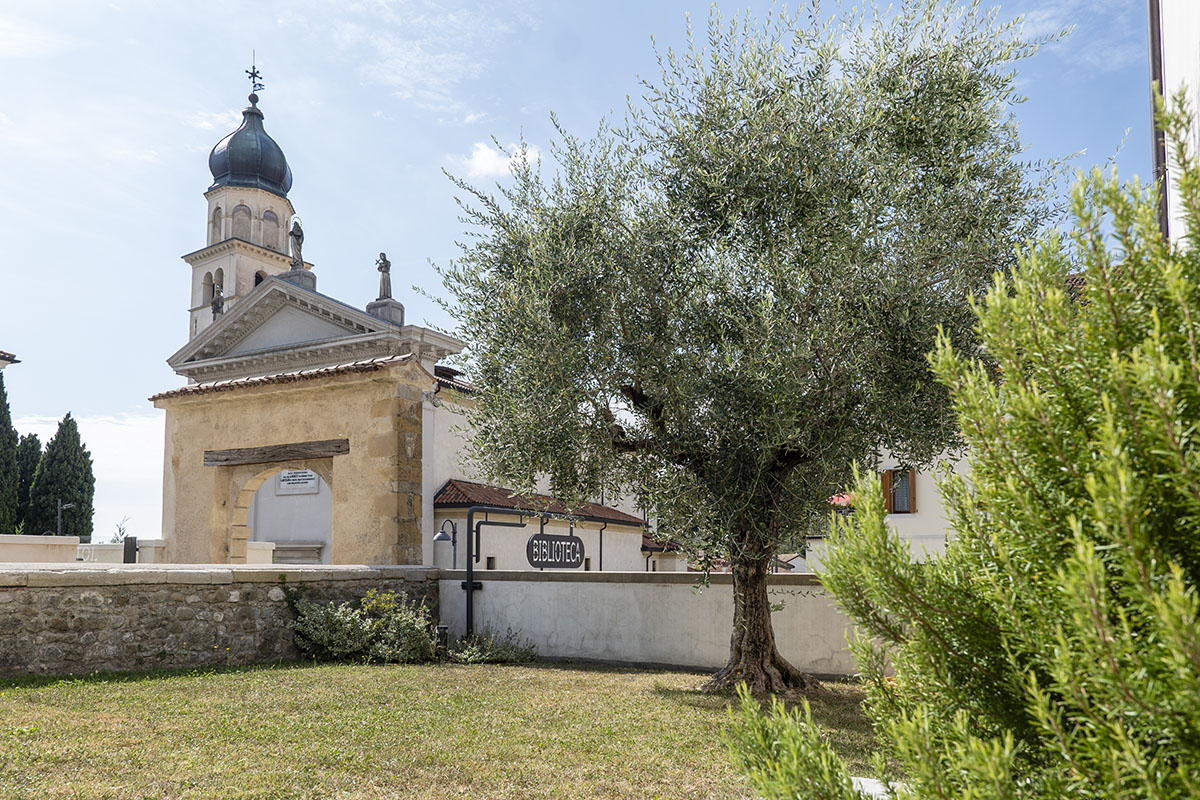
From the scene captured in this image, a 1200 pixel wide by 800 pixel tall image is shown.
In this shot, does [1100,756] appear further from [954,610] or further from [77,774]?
[77,774]

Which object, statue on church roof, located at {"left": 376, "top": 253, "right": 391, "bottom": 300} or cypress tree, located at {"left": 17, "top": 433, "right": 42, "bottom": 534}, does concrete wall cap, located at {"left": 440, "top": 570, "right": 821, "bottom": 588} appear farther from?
cypress tree, located at {"left": 17, "top": 433, "right": 42, "bottom": 534}

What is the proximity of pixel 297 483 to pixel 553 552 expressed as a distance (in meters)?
13.3

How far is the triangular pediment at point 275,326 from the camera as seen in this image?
88.4 ft

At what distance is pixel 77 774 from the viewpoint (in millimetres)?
5668

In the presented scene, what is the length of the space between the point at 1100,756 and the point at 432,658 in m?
11.9

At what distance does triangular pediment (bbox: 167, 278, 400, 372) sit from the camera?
27.0 m

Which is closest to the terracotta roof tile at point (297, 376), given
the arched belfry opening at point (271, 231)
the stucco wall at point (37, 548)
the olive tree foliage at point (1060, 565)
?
the stucco wall at point (37, 548)

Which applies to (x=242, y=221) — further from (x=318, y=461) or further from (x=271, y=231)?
(x=318, y=461)

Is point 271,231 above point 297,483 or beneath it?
above

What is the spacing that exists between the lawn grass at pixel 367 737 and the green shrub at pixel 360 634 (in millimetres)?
1626

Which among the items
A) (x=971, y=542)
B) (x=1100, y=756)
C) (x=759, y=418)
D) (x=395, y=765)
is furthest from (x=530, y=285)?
(x=1100, y=756)

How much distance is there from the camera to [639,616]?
12.5m

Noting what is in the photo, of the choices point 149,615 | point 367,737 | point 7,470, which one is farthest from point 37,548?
point 7,470

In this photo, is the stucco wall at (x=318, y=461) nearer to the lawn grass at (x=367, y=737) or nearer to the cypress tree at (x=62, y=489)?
the lawn grass at (x=367, y=737)
